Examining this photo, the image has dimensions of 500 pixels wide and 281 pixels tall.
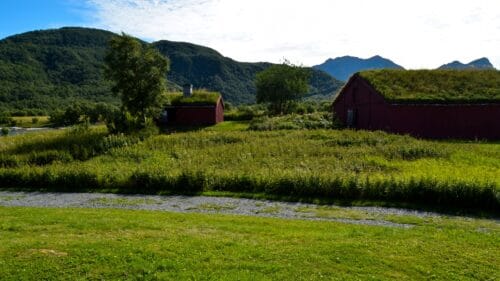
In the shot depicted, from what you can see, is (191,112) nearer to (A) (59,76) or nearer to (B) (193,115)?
(B) (193,115)

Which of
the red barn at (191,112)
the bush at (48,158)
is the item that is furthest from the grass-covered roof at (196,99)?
the bush at (48,158)

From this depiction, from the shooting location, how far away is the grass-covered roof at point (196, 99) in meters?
45.1

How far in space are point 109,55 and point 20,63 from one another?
147 metres

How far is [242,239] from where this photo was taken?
905 cm

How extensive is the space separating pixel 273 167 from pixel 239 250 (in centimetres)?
1135

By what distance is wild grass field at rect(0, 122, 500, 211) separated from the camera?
46.5ft

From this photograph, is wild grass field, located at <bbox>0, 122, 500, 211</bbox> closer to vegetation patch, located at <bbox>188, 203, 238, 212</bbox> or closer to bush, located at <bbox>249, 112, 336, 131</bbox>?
vegetation patch, located at <bbox>188, 203, 238, 212</bbox>

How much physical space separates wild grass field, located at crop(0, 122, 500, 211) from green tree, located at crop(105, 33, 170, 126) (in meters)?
6.43

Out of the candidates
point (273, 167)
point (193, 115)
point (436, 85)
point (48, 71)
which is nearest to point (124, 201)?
point (273, 167)

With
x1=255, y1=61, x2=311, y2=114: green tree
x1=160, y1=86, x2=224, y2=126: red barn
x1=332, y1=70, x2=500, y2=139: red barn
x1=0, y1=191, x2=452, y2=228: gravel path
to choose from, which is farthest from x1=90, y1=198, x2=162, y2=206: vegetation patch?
x1=255, y1=61, x2=311, y2=114: green tree

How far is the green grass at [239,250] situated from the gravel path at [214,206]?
128 centimetres

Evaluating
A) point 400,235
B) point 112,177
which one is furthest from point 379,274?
point 112,177

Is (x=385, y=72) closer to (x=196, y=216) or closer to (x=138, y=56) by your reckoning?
(x=138, y=56)

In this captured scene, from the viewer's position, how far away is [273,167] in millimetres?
19438
